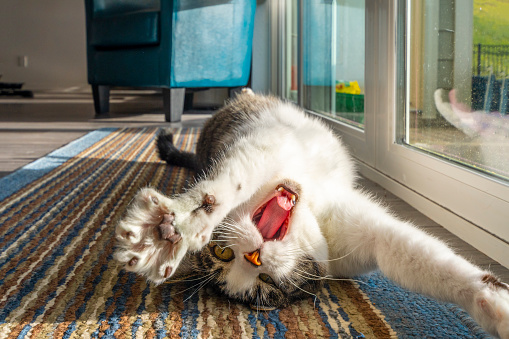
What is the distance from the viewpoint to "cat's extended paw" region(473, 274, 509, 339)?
56 cm

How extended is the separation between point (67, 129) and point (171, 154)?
146cm

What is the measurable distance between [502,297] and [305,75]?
105 inches

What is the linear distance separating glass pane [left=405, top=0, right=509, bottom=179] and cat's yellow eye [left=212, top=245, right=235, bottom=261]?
21.8 inches

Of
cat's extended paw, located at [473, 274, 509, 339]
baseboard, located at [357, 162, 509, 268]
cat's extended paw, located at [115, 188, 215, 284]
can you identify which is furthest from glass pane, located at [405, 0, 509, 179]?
cat's extended paw, located at [115, 188, 215, 284]

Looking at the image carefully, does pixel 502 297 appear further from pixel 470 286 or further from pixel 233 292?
pixel 233 292

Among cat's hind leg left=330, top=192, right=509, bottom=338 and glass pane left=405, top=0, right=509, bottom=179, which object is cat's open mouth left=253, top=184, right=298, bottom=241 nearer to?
cat's hind leg left=330, top=192, right=509, bottom=338

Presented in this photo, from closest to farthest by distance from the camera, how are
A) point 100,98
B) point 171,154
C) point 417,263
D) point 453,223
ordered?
point 417,263 → point 453,223 → point 171,154 → point 100,98

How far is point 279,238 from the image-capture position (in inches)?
31.8

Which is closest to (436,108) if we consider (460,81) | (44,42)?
(460,81)

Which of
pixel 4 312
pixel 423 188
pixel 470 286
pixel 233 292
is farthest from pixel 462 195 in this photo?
pixel 4 312

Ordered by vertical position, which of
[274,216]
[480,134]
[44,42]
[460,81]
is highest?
[44,42]

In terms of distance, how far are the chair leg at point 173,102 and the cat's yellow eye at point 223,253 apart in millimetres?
2644

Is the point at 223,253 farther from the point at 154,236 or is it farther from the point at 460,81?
the point at 460,81

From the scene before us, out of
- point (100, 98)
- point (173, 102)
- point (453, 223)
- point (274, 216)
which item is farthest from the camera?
point (100, 98)
